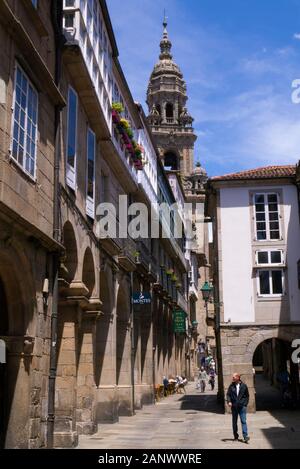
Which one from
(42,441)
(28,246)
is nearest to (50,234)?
(28,246)

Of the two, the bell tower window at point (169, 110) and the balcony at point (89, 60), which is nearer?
the balcony at point (89, 60)

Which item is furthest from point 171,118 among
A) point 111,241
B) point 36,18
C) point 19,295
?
point 19,295

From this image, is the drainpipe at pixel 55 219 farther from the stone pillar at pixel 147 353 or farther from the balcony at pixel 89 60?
the stone pillar at pixel 147 353

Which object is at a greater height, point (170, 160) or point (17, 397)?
point (170, 160)

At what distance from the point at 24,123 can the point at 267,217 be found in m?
14.4

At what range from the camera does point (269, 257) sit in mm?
23297

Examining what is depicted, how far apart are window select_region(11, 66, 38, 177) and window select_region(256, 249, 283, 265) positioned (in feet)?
44.0

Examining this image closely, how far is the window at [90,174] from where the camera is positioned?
1705 cm

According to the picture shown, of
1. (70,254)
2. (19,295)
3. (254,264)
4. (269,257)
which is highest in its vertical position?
(269,257)

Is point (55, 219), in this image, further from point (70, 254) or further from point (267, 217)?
point (267, 217)

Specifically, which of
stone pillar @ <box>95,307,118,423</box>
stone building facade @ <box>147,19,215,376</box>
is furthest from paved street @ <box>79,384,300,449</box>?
stone building facade @ <box>147,19,215,376</box>

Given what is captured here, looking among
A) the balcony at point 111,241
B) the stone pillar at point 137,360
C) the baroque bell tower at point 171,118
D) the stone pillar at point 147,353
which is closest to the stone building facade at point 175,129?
the baroque bell tower at point 171,118

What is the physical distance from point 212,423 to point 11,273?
34.8ft

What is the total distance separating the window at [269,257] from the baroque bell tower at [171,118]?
5502 cm
